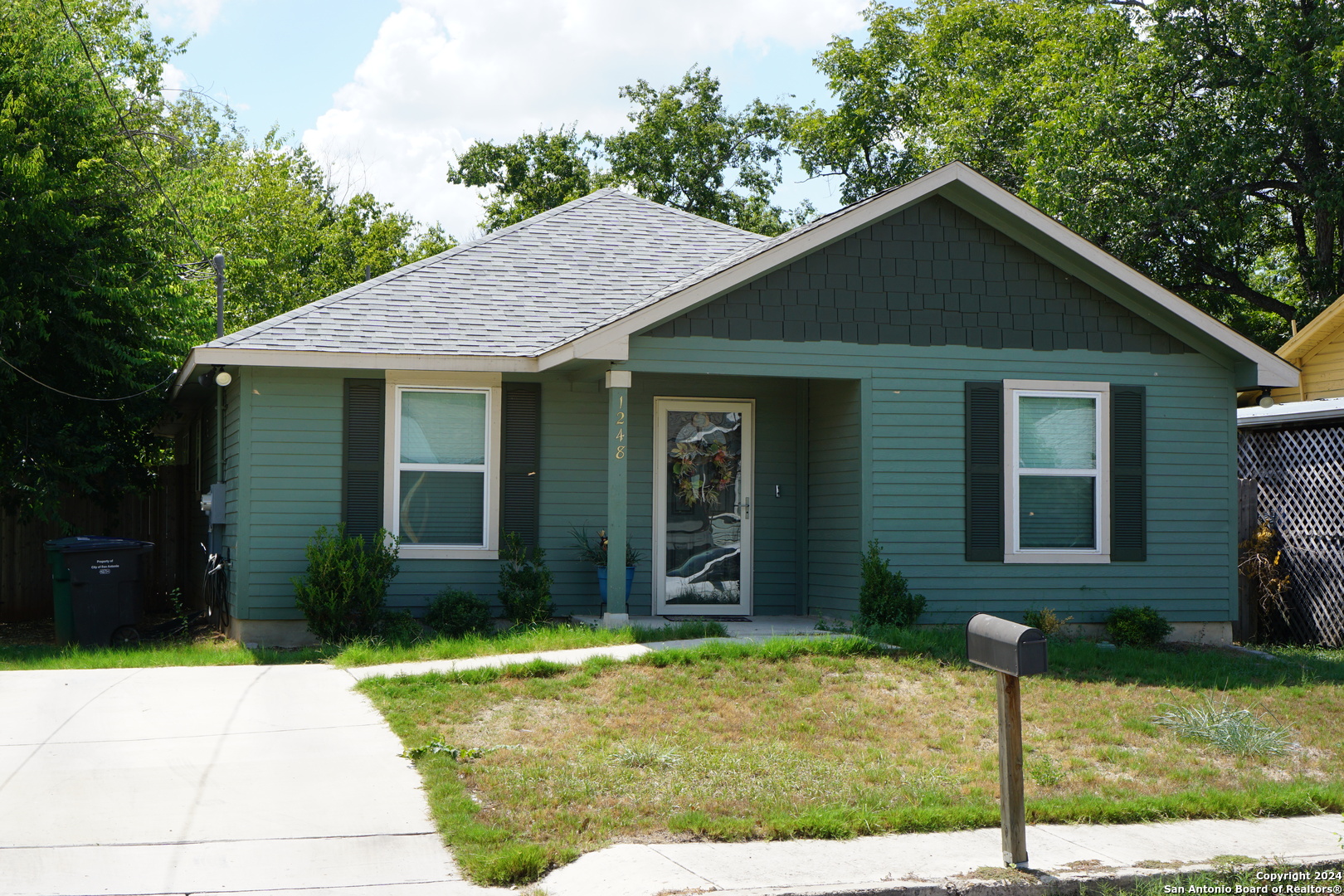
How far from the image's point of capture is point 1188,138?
2073 cm

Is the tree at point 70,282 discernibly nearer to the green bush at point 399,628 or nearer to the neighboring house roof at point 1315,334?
the green bush at point 399,628

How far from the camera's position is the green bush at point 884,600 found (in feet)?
35.6

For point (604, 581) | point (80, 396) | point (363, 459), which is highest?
point (80, 396)

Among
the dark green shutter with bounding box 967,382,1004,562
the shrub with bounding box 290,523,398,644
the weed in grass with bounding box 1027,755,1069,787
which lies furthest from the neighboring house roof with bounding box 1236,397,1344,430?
the shrub with bounding box 290,523,398,644

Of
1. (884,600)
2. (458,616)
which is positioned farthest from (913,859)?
(458,616)

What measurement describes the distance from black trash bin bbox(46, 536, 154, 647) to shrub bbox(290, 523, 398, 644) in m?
1.95

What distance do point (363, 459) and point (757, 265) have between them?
396cm

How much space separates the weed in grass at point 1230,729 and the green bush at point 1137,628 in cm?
296

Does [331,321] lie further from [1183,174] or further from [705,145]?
[705,145]

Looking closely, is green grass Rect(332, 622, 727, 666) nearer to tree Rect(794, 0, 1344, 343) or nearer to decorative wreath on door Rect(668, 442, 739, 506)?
decorative wreath on door Rect(668, 442, 739, 506)

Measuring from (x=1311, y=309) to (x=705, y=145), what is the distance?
49.0 ft

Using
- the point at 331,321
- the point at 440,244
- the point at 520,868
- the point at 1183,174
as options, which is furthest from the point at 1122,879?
the point at 440,244

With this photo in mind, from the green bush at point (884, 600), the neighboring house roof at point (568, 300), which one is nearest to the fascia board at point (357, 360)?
the neighboring house roof at point (568, 300)

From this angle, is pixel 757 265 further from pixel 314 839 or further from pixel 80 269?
pixel 80 269
